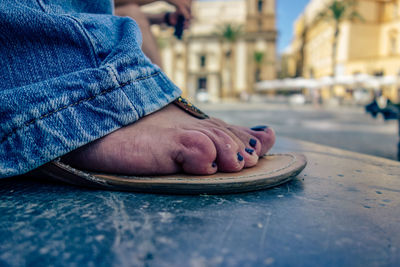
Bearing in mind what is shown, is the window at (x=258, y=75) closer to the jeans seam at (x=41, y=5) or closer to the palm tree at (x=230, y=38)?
the palm tree at (x=230, y=38)

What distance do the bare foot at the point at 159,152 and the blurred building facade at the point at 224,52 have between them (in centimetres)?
2677

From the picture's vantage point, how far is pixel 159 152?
29.6 inches

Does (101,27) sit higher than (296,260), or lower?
higher

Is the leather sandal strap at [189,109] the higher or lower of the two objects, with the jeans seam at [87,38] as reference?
lower

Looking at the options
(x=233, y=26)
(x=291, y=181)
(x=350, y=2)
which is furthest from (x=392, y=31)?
(x=291, y=181)

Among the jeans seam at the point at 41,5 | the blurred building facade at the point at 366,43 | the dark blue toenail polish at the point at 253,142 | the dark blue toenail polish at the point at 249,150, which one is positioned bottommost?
the dark blue toenail polish at the point at 249,150

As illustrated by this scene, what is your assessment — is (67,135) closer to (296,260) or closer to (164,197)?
(164,197)

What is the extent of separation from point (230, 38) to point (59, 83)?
2728 centimetres

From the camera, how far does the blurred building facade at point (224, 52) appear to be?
27.8 m

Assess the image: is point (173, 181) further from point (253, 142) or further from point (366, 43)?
point (366, 43)

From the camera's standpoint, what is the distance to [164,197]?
713 mm

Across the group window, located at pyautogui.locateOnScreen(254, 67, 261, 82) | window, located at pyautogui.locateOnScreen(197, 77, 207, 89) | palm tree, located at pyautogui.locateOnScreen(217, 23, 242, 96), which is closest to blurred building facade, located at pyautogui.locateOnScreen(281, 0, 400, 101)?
window, located at pyautogui.locateOnScreen(254, 67, 261, 82)

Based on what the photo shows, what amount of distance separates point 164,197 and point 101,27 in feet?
1.59

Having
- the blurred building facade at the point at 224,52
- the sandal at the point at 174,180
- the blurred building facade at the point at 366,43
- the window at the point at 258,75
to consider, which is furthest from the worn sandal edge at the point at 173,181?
the window at the point at 258,75
